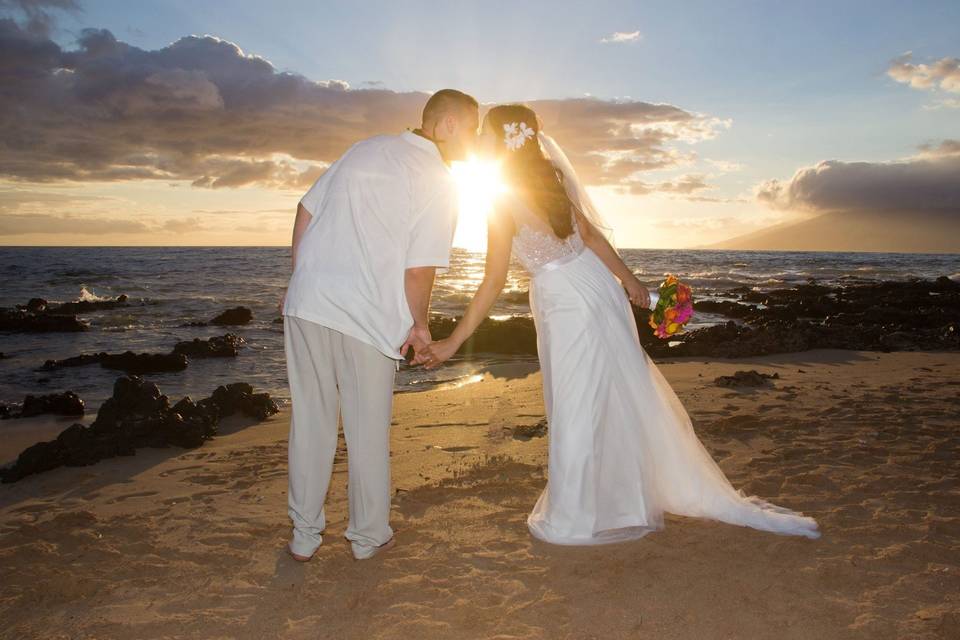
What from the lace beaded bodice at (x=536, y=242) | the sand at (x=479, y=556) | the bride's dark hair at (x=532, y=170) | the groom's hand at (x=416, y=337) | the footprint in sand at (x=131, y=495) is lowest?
the footprint in sand at (x=131, y=495)

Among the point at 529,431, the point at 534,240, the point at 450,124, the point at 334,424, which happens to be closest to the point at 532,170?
the point at 534,240

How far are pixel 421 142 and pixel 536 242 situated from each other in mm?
995

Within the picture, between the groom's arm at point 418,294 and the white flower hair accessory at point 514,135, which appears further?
the white flower hair accessory at point 514,135

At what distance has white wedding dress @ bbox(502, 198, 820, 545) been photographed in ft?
13.4

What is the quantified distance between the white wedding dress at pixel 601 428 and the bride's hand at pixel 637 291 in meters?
0.10

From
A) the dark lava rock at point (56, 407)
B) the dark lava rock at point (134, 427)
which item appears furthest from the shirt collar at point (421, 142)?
the dark lava rock at point (56, 407)

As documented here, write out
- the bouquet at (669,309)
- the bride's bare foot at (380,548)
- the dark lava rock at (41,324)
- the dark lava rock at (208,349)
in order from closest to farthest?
the bride's bare foot at (380,548)
the bouquet at (669,309)
the dark lava rock at (208,349)
the dark lava rock at (41,324)

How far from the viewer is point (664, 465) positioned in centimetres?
430

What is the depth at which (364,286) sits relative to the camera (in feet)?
11.6

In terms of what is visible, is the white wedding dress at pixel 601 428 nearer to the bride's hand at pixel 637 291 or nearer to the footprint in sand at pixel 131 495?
the bride's hand at pixel 637 291

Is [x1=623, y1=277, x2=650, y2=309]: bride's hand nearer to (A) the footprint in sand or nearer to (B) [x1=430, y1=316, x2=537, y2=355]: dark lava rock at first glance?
(A) the footprint in sand

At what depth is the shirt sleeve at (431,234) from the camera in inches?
141

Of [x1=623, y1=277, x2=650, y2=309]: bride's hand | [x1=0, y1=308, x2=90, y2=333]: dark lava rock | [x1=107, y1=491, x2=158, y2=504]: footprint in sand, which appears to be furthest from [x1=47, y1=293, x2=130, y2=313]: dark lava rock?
[x1=623, y1=277, x2=650, y2=309]: bride's hand

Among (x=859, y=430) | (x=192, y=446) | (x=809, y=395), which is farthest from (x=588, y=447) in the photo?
(x=809, y=395)
